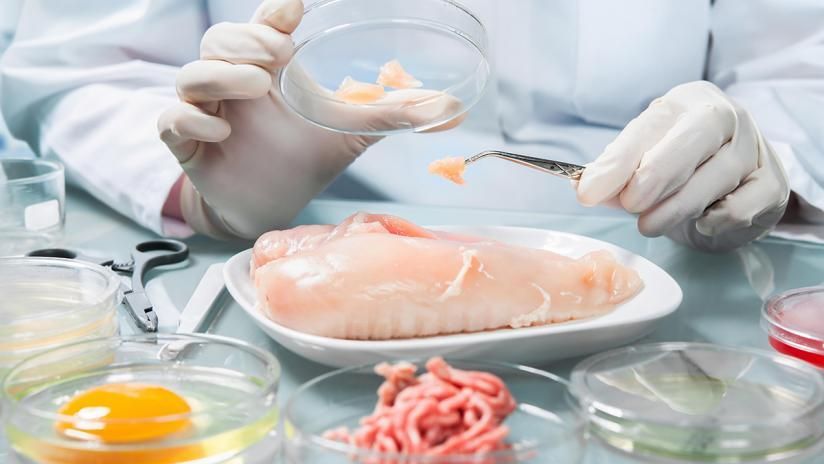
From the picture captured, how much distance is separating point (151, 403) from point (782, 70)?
4.26ft

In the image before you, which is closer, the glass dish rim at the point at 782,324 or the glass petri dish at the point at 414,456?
the glass petri dish at the point at 414,456

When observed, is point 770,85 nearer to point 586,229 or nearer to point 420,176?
point 586,229

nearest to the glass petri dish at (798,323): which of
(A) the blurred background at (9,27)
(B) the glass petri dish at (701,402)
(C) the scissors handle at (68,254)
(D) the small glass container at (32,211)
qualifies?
(B) the glass petri dish at (701,402)

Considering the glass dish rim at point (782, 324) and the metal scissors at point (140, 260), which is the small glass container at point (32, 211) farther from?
the glass dish rim at point (782, 324)

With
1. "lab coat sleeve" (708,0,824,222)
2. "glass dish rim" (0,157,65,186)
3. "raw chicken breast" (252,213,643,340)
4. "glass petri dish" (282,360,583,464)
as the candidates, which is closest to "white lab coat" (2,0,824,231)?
"lab coat sleeve" (708,0,824,222)

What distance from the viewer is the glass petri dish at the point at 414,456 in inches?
24.0

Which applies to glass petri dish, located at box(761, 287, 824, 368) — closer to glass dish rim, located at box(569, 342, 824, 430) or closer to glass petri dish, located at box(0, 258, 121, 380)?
glass dish rim, located at box(569, 342, 824, 430)

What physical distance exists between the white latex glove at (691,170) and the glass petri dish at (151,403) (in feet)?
1.78

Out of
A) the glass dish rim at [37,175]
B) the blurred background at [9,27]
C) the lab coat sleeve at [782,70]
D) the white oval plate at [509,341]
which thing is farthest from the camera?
the blurred background at [9,27]

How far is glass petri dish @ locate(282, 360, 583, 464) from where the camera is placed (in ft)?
2.00

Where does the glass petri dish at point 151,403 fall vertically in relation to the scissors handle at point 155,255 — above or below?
A: above

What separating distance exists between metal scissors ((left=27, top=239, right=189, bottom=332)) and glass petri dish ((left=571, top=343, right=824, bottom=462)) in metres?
0.54

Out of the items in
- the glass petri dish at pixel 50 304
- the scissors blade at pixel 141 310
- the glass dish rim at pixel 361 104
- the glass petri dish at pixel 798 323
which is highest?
the glass dish rim at pixel 361 104

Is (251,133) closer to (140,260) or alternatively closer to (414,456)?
(140,260)
